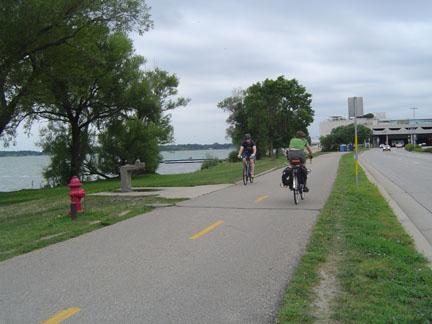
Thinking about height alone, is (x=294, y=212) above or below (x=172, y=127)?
below

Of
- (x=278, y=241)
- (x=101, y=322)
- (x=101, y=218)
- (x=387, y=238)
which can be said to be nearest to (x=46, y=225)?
(x=101, y=218)

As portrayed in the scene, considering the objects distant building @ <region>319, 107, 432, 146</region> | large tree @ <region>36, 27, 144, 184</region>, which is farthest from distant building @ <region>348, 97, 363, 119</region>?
distant building @ <region>319, 107, 432, 146</region>

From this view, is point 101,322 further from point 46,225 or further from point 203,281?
point 46,225

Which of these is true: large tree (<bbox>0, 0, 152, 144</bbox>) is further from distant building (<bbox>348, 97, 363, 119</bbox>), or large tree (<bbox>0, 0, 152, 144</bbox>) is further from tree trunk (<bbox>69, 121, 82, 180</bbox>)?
tree trunk (<bbox>69, 121, 82, 180</bbox>)

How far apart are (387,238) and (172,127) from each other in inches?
1396

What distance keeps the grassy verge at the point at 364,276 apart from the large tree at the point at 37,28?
13435 mm

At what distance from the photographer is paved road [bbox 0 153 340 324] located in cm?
412

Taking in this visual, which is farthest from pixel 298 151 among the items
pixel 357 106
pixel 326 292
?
pixel 326 292

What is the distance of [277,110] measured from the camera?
51281 millimetres

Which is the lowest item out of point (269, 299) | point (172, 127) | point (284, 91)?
point (269, 299)

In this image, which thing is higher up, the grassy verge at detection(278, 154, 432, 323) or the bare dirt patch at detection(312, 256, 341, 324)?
the grassy verge at detection(278, 154, 432, 323)

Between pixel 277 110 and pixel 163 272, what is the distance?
47269 mm

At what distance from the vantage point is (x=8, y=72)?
1823 centimetres

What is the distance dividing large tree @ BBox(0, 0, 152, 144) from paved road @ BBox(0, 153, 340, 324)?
10.9m
